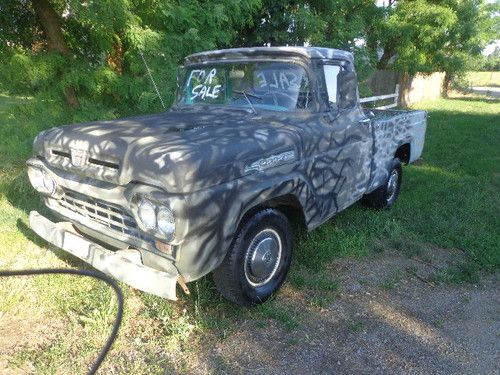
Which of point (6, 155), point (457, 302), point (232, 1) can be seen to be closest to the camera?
point (457, 302)

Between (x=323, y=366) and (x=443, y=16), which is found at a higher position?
(x=443, y=16)

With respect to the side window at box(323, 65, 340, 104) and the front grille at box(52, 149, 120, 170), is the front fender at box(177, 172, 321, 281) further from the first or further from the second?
the side window at box(323, 65, 340, 104)

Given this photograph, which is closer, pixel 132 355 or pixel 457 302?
pixel 132 355

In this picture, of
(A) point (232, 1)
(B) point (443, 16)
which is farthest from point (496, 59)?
(A) point (232, 1)

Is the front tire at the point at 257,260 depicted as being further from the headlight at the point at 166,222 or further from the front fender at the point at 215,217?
the headlight at the point at 166,222

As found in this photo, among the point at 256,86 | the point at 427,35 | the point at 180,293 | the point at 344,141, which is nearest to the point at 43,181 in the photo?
the point at 180,293

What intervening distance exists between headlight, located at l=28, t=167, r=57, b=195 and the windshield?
1.59 meters

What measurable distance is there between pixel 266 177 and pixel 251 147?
25cm

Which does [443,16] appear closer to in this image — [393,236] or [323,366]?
[393,236]

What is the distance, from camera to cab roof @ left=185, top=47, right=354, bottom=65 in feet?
12.2

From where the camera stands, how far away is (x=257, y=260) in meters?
3.20

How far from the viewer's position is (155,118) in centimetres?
379

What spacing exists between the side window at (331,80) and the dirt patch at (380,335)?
5.52ft

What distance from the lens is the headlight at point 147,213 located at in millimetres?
2547
